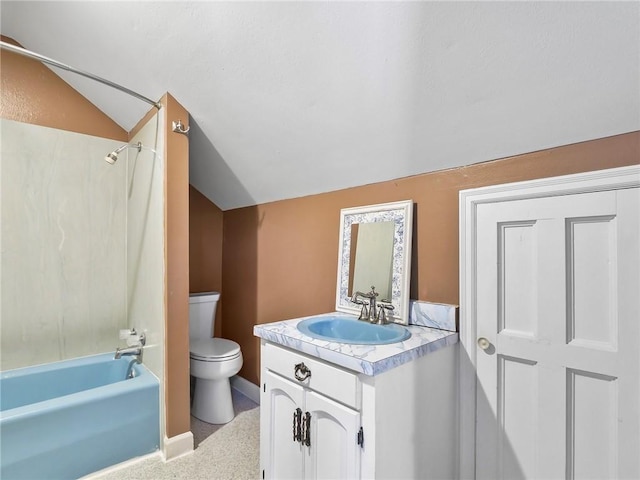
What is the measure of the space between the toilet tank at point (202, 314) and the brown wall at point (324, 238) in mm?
241

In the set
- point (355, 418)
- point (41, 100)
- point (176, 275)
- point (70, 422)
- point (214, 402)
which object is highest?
point (41, 100)

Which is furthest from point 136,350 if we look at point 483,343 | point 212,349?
point 483,343

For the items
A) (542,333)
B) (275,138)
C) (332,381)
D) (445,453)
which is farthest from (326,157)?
(445,453)

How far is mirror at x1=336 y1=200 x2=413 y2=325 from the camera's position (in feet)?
5.57

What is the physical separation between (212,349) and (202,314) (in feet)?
1.45

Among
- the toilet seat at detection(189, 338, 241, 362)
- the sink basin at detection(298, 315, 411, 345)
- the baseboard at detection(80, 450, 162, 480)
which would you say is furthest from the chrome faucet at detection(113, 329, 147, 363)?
the sink basin at detection(298, 315, 411, 345)

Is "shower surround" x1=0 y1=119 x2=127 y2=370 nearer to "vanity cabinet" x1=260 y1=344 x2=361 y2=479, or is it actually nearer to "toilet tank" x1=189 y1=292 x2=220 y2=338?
"toilet tank" x1=189 y1=292 x2=220 y2=338

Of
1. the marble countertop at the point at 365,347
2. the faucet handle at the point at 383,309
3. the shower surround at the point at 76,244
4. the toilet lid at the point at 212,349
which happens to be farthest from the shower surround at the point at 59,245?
the faucet handle at the point at 383,309

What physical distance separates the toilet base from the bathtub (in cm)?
38

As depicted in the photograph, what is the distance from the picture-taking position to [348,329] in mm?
1738

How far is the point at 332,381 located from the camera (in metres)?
1.25

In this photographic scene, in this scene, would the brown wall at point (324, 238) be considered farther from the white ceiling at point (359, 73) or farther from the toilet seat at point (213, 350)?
the toilet seat at point (213, 350)

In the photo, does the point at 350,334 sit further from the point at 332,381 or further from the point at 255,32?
the point at 255,32

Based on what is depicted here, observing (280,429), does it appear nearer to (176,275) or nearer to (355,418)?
(355,418)
